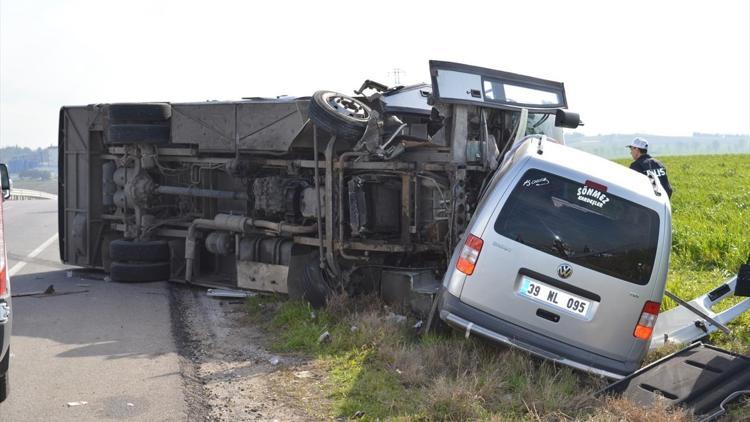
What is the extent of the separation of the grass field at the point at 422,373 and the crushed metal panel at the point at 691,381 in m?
0.23

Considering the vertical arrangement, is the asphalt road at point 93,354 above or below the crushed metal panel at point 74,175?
below

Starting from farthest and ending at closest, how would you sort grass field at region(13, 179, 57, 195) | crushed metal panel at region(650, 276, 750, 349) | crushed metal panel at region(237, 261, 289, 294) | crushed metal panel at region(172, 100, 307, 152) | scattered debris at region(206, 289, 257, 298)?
1. grass field at region(13, 179, 57, 195)
2. scattered debris at region(206, 289, 257, 298)
3. crushed metal panel at region(237, 261, 289, 294)
4. crushed metal panel at region(172, 100, 307, 152)
5. crushed metal panel at region(650, 276, 750, 349)

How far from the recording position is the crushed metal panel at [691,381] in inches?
243

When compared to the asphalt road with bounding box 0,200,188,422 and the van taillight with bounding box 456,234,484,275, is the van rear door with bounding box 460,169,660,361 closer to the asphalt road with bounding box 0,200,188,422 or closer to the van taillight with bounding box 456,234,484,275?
the van taillight with bounding box 456,234,484,275

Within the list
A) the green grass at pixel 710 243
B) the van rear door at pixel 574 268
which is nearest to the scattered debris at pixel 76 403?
the van rear door at pixel 574 268

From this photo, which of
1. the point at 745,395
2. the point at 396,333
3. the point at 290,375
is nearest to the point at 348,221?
the point at 396,333

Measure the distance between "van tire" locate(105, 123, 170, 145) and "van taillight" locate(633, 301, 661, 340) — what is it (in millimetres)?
7297

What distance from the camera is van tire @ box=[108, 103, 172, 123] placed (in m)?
11.9

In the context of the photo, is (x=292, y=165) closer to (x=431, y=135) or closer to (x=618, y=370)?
(x=431, y=135)

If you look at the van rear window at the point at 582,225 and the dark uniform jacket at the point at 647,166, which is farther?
the dark uniform jacket at the point at 647,166

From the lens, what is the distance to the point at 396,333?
801cm

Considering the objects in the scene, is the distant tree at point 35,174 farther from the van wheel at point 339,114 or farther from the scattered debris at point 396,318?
the scattered debris at point 396,318

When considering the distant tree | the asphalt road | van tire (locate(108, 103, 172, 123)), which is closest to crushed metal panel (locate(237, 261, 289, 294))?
the asphalt road

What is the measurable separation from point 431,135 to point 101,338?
3.98 meters
